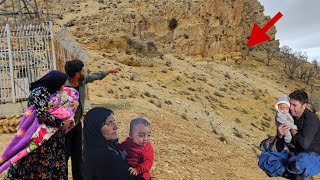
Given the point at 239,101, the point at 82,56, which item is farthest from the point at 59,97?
the point at 239,101

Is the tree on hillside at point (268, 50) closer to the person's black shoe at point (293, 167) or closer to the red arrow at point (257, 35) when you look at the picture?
the red arrow at point (257, 35)

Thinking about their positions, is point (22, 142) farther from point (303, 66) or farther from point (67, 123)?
point (303, 66)

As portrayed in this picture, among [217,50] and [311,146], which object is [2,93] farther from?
[217,50]

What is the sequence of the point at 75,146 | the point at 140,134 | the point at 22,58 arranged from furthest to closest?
the point at 22,58 → the point at 75,146 → the point at 140,134

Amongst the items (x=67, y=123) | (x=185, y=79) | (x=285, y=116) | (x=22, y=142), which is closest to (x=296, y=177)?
(x=285, y=116)

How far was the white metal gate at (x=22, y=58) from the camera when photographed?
8109mm

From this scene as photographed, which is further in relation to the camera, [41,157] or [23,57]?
[23,57]

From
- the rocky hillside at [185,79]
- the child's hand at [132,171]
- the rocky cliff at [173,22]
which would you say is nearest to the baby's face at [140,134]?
the child's hand at [132,171]

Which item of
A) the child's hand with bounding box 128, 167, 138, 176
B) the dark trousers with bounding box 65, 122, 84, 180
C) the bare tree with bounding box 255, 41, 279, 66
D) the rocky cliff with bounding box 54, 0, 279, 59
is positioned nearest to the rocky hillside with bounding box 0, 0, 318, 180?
the rocky cliff with bounding box 54, 0, 279, 59

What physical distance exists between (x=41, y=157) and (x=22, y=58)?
231 inches

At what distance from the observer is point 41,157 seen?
9.94 feet

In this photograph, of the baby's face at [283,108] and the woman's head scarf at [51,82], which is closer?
the woman's head scarf at [51,82]

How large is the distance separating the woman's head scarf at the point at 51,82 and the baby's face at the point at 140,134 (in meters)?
1.08

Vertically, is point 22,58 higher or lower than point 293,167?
lower
